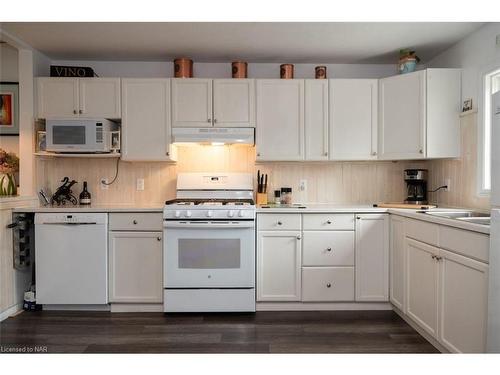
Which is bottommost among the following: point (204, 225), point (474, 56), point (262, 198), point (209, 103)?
point (204, 225)

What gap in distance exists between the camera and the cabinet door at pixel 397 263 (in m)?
2.77

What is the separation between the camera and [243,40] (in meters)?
3.02

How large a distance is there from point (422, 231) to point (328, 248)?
2.63 ft

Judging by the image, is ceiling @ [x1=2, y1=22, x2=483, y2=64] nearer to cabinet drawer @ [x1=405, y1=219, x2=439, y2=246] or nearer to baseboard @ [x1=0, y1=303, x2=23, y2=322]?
cabinet drawer @ [x1=405, y1=219, x2=439, y2=246]

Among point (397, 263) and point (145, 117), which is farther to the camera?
point (145, 117)

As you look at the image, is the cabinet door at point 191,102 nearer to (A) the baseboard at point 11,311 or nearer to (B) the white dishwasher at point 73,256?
(B) the white dishwasher at point 73,256

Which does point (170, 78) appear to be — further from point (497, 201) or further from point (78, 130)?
point (497, 201)

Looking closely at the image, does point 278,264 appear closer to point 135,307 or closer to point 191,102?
point 135,307

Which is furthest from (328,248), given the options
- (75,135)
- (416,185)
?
(75,135)

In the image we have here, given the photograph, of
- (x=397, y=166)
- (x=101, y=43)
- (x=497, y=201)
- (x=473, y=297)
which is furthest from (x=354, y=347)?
(x=101, y=43)

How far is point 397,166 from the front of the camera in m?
3.59

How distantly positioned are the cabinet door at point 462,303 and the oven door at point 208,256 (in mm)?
1417

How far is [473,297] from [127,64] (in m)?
3.48

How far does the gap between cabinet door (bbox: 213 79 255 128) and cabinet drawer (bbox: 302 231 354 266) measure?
1.18 metres
